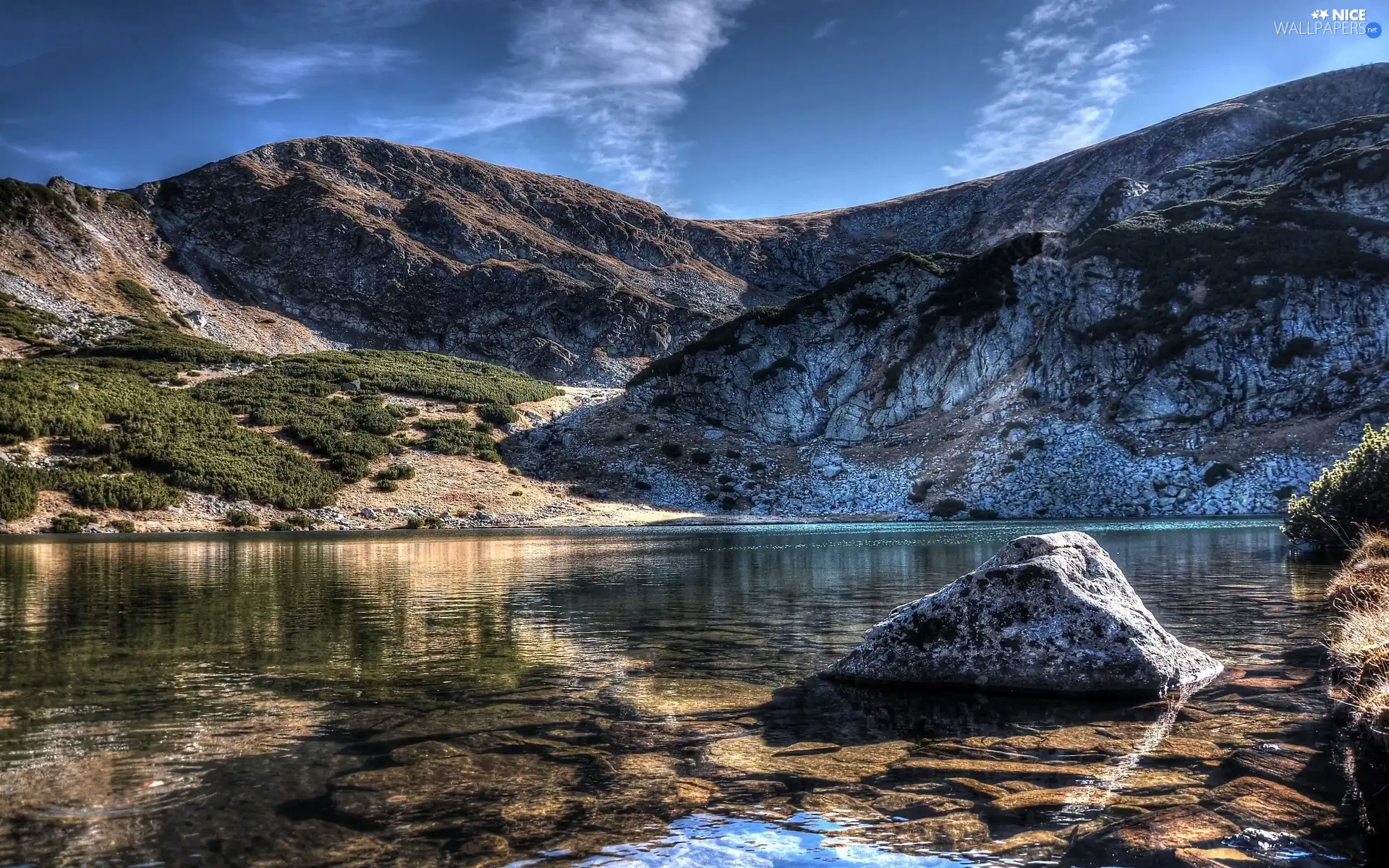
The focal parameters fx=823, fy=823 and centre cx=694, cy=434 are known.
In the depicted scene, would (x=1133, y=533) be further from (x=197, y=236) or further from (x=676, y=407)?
(x=197, y=236)

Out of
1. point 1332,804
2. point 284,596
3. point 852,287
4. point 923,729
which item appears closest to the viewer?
point 1332,804

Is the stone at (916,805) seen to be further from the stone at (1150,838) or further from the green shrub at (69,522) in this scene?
the green shrub at (69,522)

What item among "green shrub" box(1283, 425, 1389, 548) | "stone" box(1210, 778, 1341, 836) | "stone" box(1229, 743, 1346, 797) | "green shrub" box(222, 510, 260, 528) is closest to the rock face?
"green shrub" box(1283, 425, 1389, 548)

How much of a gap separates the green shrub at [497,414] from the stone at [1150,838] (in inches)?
4046

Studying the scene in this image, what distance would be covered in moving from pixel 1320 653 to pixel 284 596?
72.8 ft

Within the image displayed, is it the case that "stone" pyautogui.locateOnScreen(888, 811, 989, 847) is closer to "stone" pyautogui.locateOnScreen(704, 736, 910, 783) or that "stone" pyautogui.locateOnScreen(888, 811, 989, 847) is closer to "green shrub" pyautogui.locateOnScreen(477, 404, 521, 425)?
"stone" pyautogui.locateOnScreen(704, 736, 910, 783)

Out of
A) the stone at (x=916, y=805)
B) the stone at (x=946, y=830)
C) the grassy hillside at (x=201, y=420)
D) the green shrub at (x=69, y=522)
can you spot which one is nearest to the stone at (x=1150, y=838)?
the stone at (x=946, y=830)

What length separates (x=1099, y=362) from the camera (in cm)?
8975

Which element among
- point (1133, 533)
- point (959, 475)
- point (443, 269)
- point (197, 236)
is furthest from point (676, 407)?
point (197, 236)

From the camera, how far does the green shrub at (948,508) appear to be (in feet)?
266

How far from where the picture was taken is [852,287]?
118062mm

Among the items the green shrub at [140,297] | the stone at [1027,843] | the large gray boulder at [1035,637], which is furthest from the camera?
the green shrub at [140,297]

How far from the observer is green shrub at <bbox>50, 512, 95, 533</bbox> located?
190ft

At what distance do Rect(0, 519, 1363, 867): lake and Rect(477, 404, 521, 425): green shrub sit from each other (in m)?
86.9
